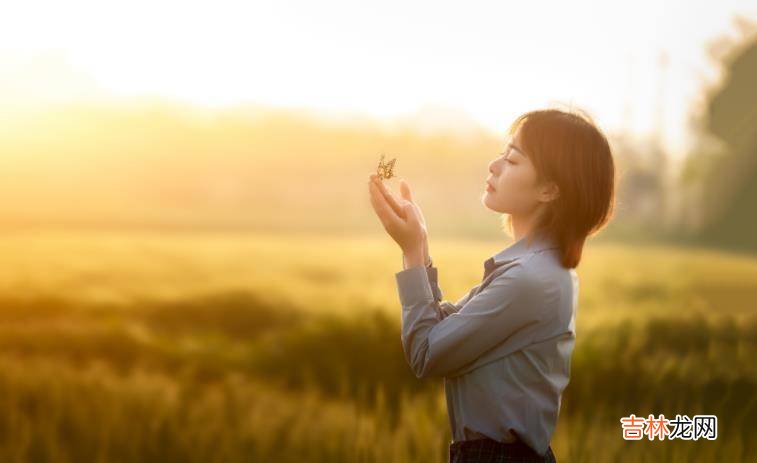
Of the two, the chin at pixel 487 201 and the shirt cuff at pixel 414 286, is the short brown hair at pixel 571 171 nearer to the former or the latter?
the chin at pixel 487 201

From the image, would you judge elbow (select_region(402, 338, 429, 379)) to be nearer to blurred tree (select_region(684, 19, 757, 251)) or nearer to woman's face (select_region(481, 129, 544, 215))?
woman's face (select_region(481, 129, 544, 215))

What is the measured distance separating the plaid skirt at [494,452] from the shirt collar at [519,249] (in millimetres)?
373

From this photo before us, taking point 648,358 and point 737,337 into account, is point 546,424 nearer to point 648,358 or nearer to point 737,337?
point 648,358

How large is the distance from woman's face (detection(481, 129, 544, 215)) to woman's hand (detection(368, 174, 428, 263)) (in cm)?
15

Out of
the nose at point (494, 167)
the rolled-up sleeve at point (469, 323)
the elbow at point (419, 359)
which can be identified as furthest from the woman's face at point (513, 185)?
the elbow at point (419, 359)

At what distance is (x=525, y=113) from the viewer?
202cm

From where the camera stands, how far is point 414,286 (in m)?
1.92

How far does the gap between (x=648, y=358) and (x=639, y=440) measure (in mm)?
1825

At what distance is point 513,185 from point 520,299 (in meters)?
0.25

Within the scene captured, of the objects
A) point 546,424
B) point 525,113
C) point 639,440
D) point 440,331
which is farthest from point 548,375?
point 639,440

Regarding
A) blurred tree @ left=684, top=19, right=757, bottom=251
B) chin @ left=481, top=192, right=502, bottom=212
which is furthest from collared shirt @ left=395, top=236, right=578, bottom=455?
blurred tree @ left=684, top=19, right=757, bottom=251

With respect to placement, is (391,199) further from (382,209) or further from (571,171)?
(571,171)

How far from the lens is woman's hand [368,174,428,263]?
200 centimetres

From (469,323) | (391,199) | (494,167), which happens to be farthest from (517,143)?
(469,323)
